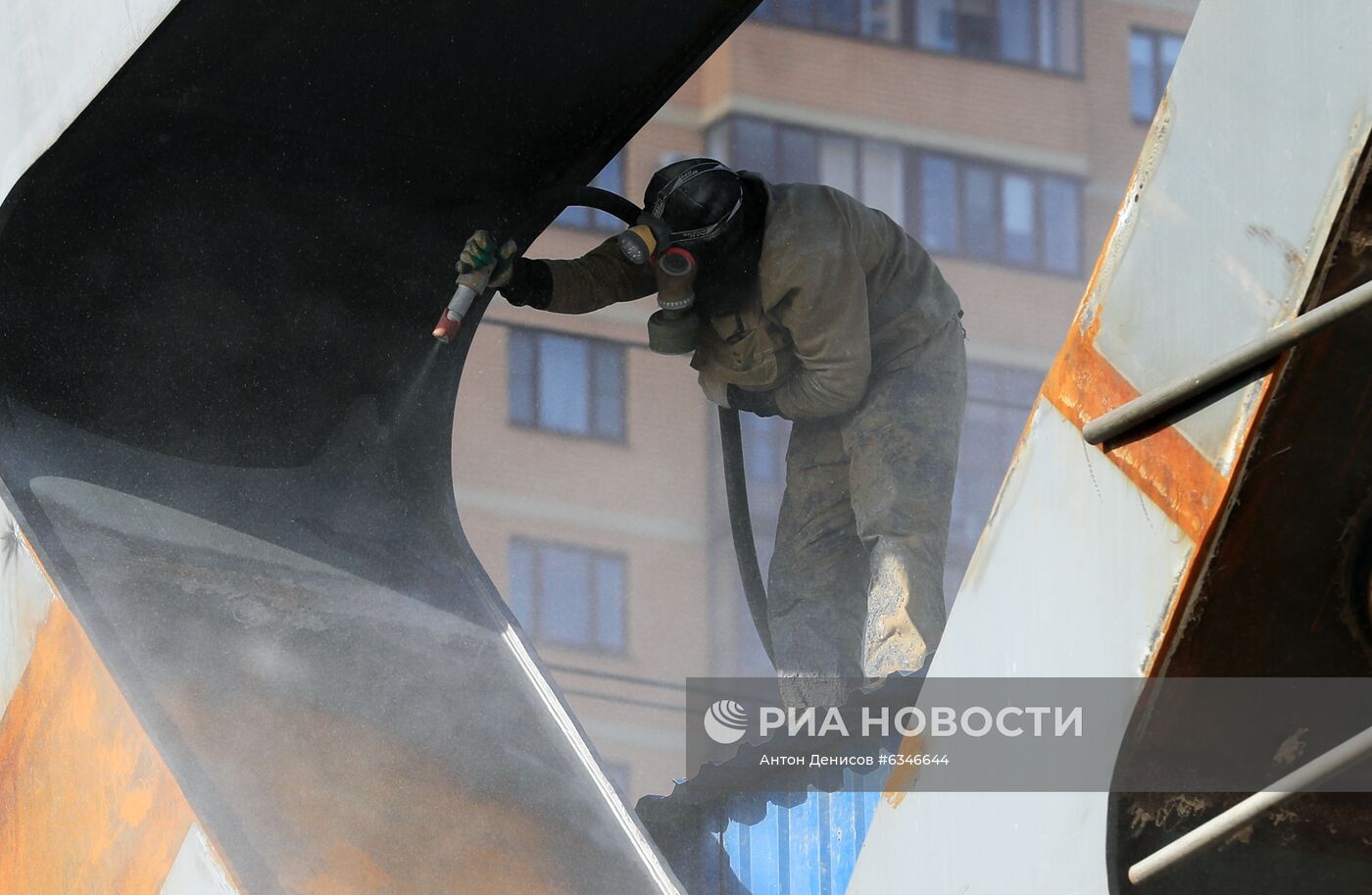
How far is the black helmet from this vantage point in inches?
147

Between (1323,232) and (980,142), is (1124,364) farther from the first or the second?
(980,142)

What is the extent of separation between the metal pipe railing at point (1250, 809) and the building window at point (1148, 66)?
2298 cm

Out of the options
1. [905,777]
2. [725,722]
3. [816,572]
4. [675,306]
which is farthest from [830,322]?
[905,777]

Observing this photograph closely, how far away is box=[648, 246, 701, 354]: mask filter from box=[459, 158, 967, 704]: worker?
0.12 ft

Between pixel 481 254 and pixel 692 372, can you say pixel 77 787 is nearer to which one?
pixel 481 254

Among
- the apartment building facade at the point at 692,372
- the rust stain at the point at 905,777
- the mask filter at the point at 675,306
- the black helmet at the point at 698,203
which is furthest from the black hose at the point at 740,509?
the apartment building facade at the point at 692,372

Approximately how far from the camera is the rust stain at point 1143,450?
1.40 meters

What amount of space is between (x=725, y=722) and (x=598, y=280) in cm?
115

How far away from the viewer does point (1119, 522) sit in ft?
4.85

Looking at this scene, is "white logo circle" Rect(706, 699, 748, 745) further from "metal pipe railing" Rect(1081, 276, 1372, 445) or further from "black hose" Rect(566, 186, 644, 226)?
"metal pipe railing" Rect(1081, 276, 1372, 445)

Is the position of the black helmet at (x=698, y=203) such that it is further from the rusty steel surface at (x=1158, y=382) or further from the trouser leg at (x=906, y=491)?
the rusty steel surface at (x=1158, y=382)

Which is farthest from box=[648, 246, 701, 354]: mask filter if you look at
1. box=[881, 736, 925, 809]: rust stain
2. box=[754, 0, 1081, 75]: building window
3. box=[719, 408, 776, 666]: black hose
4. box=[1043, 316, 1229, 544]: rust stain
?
box=[754, 0, 1081, 75]: building window

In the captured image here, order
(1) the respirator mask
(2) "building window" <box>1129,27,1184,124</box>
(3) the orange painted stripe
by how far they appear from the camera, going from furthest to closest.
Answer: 1. (2) "building window" <box>1129,27,1184,124</box>
2. (1) the respirator mask
3. (3) the orange painted stripe

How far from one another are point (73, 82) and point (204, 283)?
61cm
